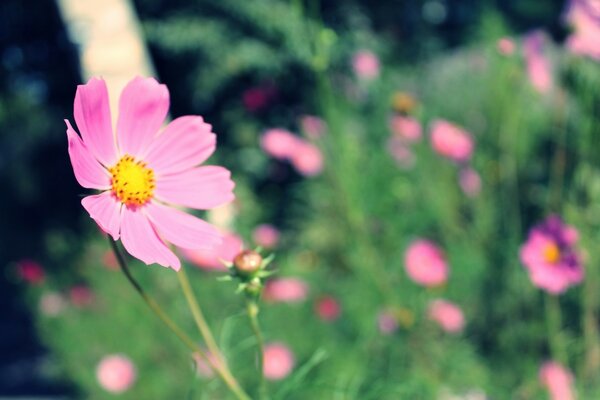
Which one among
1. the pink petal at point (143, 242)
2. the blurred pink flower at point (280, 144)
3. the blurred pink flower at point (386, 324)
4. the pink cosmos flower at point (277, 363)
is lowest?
the pink cosmos flower at point (277, 363)

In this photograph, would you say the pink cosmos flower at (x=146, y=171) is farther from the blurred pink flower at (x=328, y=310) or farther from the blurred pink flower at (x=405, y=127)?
the blurred pink flower at (x=405, y=127)

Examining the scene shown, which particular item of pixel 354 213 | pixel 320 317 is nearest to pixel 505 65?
pixel 354 213

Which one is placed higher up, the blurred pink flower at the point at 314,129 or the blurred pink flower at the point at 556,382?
the blurred pink flower at the point at 556,382

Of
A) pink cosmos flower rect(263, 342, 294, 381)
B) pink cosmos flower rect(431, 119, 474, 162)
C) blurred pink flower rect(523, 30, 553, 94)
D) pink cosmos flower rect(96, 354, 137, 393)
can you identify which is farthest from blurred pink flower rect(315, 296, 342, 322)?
blurred pink flower rect(523, 30, 553, 94)

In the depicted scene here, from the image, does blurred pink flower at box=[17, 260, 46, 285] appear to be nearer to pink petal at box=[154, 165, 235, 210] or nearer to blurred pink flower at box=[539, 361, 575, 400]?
blurred pink flower at box=[539, 361, 575, 400]

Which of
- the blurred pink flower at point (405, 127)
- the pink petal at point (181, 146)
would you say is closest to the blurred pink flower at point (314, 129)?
the blurred pink flower at point (405, 127)

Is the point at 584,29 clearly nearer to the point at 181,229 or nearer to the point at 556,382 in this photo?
the point at 556,382

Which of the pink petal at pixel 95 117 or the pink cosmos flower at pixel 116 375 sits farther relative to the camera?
the pink cosmos flower at pixel 116 375

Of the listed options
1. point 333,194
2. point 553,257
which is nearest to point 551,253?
point 553,257
